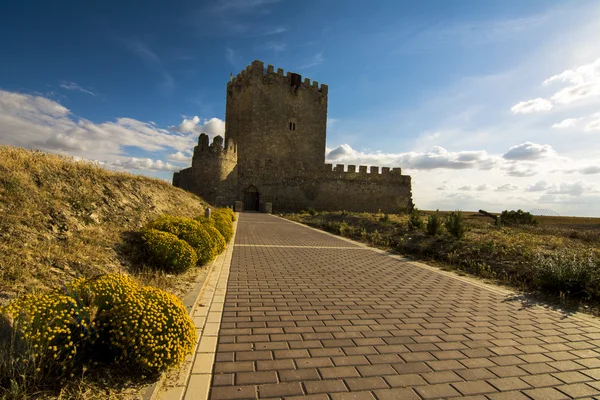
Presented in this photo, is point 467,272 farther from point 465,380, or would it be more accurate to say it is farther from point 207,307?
point 207,307

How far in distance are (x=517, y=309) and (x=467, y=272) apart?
2.89 meters

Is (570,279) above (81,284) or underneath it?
underneath

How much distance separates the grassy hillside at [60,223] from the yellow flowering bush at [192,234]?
0.70 meters

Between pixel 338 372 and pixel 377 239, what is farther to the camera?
pixel 377 239

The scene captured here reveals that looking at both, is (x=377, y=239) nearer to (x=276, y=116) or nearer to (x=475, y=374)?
(x=475, y=374)

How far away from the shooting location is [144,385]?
277 cm

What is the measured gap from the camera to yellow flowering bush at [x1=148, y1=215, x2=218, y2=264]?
286 inches

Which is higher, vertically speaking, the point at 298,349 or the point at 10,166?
the point at 10,166

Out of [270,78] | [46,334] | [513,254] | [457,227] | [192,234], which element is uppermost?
[270,78]

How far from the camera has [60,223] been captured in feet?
Result: 19.6

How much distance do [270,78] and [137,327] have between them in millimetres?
34061

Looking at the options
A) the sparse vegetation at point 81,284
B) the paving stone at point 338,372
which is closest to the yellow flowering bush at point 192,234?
the sparse vegetation at point 81,284

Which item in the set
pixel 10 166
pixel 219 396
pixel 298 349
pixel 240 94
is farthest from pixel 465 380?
pixel 240 94

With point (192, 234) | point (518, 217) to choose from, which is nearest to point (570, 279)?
point (192, 234)
